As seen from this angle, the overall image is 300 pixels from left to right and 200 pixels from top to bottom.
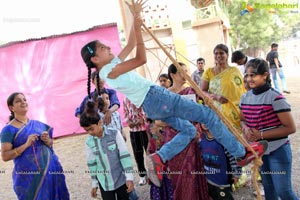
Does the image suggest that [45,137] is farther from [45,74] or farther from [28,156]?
[45,74]

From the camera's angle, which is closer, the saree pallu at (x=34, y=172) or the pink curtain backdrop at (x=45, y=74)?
the saree pallu at (x=34, y=172)

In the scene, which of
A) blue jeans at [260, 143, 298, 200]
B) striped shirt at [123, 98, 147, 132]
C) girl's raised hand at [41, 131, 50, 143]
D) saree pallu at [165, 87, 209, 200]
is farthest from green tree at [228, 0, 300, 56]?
blue jeans at [260, 143, 298, 200]

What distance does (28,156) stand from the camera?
2.70 m

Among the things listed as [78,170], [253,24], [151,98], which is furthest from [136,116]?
[253,24]

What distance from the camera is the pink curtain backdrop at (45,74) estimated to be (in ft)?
25.8

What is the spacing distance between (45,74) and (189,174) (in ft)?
21.1

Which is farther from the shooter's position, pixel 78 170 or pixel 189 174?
pixel 78 170

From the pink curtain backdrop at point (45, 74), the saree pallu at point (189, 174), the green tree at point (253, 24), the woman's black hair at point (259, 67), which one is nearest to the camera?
the woman's black hair at point (259, 67)

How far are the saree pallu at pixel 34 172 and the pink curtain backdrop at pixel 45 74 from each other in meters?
5.22

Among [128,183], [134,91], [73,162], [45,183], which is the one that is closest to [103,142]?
[128,183]

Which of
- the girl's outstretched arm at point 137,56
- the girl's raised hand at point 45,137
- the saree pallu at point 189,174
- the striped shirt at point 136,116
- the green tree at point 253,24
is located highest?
the green tree at point 253,24

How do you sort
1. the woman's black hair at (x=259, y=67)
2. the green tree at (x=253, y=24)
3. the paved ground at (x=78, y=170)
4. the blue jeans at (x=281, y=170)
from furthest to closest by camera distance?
the green tree at (x=253, y=24), the paved ground at (x=78, y=170), the woman's black hair at (x=259, y=67), the blue jeans at (x=281, y=170)

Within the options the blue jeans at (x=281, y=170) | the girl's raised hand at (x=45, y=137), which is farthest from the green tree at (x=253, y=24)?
the blue jeans at (x=281, y=170)

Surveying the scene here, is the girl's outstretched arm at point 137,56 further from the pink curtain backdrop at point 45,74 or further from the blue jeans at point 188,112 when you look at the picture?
the pink curtain backdrop at point 45,74
